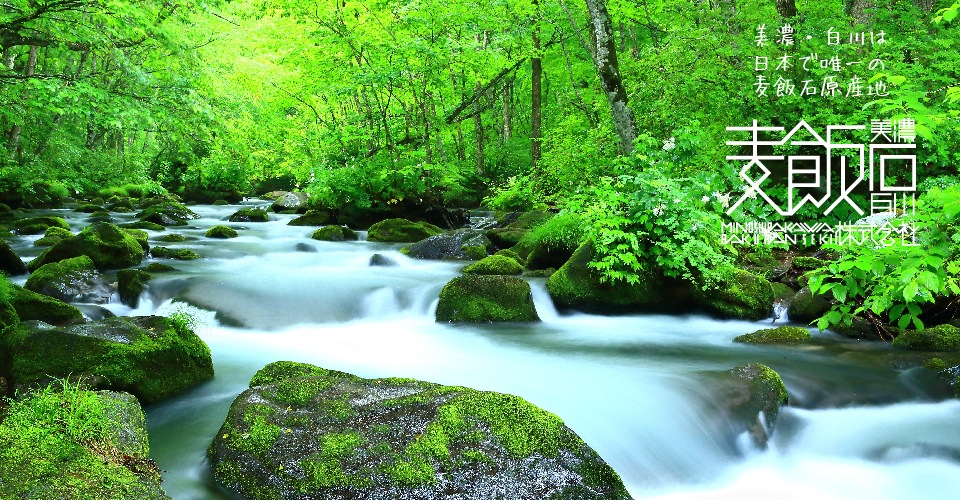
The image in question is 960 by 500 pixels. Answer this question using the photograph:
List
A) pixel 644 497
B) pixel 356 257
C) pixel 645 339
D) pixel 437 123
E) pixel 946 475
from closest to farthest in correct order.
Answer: pixel 644 497 → pixel 946 475 → pixel 645 339 → pixel 356 257 → pixel 437 123

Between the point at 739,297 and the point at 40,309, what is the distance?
8.51m

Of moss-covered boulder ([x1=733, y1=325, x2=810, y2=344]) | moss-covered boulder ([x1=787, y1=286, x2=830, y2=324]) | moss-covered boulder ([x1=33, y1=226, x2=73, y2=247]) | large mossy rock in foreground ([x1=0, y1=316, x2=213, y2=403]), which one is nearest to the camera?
large mossy rock in foreground ([x1=0, y1=316, x2=213, y2=403])

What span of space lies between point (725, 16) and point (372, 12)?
8.00 meters

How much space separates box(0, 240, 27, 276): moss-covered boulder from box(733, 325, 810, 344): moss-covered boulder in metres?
10.7

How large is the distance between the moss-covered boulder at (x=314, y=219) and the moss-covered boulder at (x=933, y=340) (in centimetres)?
1433

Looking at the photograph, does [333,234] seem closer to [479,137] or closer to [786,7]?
Result: [479,137]

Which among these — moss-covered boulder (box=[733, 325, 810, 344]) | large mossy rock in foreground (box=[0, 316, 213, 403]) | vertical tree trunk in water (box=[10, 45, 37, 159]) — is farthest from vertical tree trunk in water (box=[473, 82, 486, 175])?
large mossy rock in foreground (box=[0, 316, 213, 403])

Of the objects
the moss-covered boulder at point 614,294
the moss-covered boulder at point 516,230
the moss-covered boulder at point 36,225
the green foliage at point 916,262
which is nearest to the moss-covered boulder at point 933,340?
the moss-covered boulder at point 614,294

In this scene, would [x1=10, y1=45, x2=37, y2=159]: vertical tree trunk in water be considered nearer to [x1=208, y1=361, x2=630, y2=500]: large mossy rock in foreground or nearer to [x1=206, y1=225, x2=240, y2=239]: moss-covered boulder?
[x1=206, y1=225, x2=240, y2=239]: moss-covered boulder

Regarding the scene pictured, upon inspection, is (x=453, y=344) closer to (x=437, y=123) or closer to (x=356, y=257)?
(x=356, y=257)

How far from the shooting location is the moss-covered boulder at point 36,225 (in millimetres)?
14920

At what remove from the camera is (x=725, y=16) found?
1220cm

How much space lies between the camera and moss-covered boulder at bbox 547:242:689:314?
9469 millimetres

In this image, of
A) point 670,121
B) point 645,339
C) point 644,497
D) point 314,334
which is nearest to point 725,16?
point 670,121
